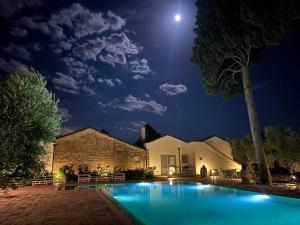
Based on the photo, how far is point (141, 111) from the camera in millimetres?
70812

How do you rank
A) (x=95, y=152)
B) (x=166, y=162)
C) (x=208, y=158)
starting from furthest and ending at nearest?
(x=208, y=158)
(x=166, y=162)
(x=95, y=152)

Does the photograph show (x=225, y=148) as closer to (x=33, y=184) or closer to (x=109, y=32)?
(x=109, y=32)

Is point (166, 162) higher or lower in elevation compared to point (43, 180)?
higher

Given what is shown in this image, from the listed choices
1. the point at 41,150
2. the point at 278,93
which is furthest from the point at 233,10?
the point at 278,93

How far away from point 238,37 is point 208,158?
56.7 ft

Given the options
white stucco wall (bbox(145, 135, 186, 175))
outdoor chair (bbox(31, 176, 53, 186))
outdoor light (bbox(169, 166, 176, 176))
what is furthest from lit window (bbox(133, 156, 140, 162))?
outdoor chair (bbox(31, 176, 53, 186))

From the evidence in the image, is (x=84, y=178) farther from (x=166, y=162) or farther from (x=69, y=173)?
(x=166, y=162)

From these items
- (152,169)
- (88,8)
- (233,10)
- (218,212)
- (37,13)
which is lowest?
(218,212)

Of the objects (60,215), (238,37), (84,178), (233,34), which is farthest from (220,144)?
(60,215)

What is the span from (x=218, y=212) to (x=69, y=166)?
17.4 meters

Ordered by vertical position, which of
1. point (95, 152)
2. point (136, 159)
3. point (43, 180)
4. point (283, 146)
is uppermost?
point (95, 152)

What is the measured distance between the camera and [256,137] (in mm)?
17781

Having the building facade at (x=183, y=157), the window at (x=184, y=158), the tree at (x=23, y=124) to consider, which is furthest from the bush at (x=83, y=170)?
the tree at (x=23, y=124)

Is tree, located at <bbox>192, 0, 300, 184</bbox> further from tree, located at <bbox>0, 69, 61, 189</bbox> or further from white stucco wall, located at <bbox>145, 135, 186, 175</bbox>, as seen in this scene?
tree, located at <bbox>0, 69, 61, 189</bbox>
